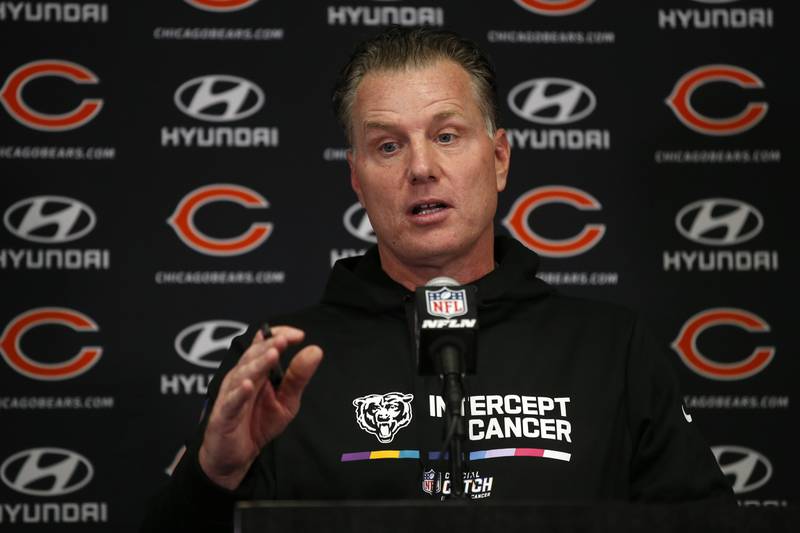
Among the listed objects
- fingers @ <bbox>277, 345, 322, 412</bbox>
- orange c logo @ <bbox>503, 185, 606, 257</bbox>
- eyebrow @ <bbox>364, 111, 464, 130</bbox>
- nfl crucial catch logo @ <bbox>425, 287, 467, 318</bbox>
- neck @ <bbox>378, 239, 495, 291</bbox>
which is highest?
orange c logo @ <bbox>503, 185, 606, 257</bbox>

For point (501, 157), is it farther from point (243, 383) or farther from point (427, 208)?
point (243, 383)

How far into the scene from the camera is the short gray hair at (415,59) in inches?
72.6

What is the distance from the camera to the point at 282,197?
2.90 m

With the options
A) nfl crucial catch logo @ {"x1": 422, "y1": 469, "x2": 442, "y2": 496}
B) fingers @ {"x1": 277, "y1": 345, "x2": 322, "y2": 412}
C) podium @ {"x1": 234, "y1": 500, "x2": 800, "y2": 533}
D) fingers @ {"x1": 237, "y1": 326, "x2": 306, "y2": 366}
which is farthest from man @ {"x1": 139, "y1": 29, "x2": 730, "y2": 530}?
podium @ {"x1": 234, "y1": 500, "x2": 800, "y2": 533}

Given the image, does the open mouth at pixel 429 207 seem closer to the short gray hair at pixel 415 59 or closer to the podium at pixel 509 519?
the short gray hair at pixel 415 59

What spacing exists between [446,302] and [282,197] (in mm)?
1664

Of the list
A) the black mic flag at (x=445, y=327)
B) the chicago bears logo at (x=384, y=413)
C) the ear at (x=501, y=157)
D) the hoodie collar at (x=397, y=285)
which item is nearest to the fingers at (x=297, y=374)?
the black mic flag at (x=445, y=327)

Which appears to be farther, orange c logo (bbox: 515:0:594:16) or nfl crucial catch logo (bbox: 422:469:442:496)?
orange c logo (bbox: 515:0:594:16)

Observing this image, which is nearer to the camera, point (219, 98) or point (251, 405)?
point (251, 405)

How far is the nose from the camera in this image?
5.73 ft

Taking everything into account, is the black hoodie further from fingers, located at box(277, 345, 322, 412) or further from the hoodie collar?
fingers, located at box(277, 345, 322, 412)

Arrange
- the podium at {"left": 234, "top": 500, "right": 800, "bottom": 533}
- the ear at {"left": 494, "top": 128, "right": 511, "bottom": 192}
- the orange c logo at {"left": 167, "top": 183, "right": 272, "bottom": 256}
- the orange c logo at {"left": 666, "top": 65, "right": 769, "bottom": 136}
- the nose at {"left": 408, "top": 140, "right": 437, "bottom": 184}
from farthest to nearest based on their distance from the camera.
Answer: the orange c logo at {"left": 666, "top": 65, "right": 769, "bottom": 136} < the orange c logo at {"left": 167, "top": 183, "right": 272, "bottom": 256} < the ear at {"left": 494, "top": 128, "right": 511, "bottom": 192} < the nose at {"left": 408, "top": 140, "right": 437, "bottom": 184} < the podium at {"left": 234, "top": 500, "right": 800, "bottom": 533}

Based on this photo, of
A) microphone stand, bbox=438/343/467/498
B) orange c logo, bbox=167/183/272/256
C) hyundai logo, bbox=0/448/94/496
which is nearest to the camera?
microphone stand, bbox=438/343/467/498

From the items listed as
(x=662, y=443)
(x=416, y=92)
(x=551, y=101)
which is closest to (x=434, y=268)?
(x=416, y=92)
